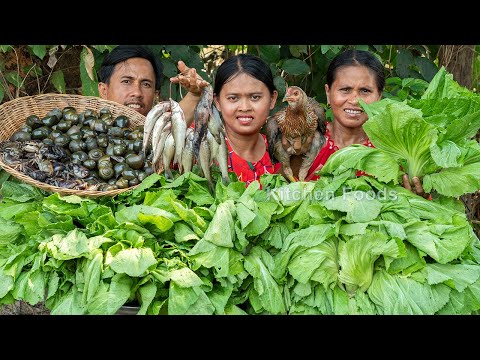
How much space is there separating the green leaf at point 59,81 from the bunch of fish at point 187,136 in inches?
82.4

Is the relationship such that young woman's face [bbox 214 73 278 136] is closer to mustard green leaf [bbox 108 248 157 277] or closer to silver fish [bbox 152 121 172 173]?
silver fish [bbox 152 121 172 173]

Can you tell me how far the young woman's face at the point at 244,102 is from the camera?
11.8 feet

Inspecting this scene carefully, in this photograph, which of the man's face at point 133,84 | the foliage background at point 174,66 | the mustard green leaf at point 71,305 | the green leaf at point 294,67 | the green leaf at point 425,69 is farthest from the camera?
the green leaf at point 425,69

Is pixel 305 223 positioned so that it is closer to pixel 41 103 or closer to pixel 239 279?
pixel 239 279

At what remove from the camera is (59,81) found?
5039 millimetres

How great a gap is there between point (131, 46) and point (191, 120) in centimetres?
117

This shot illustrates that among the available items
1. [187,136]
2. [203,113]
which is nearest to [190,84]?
[203,113]

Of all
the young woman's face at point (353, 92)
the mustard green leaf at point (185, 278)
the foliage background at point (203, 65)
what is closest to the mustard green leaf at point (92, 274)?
the mustard green leaf at point (185, 278)

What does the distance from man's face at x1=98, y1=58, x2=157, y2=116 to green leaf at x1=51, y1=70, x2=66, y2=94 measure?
0.85m

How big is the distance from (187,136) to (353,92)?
119cm

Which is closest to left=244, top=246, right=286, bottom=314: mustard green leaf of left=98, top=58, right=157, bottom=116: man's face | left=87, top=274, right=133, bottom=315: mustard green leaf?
left=87, top=274, right=133, bottom=315: mustard green leaf

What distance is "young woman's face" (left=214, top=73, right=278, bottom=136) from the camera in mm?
3588

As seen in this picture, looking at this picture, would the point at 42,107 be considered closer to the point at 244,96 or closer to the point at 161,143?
the point at 161,143

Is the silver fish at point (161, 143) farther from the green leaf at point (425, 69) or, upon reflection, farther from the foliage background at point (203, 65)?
the green leaf at point (425, 69)
